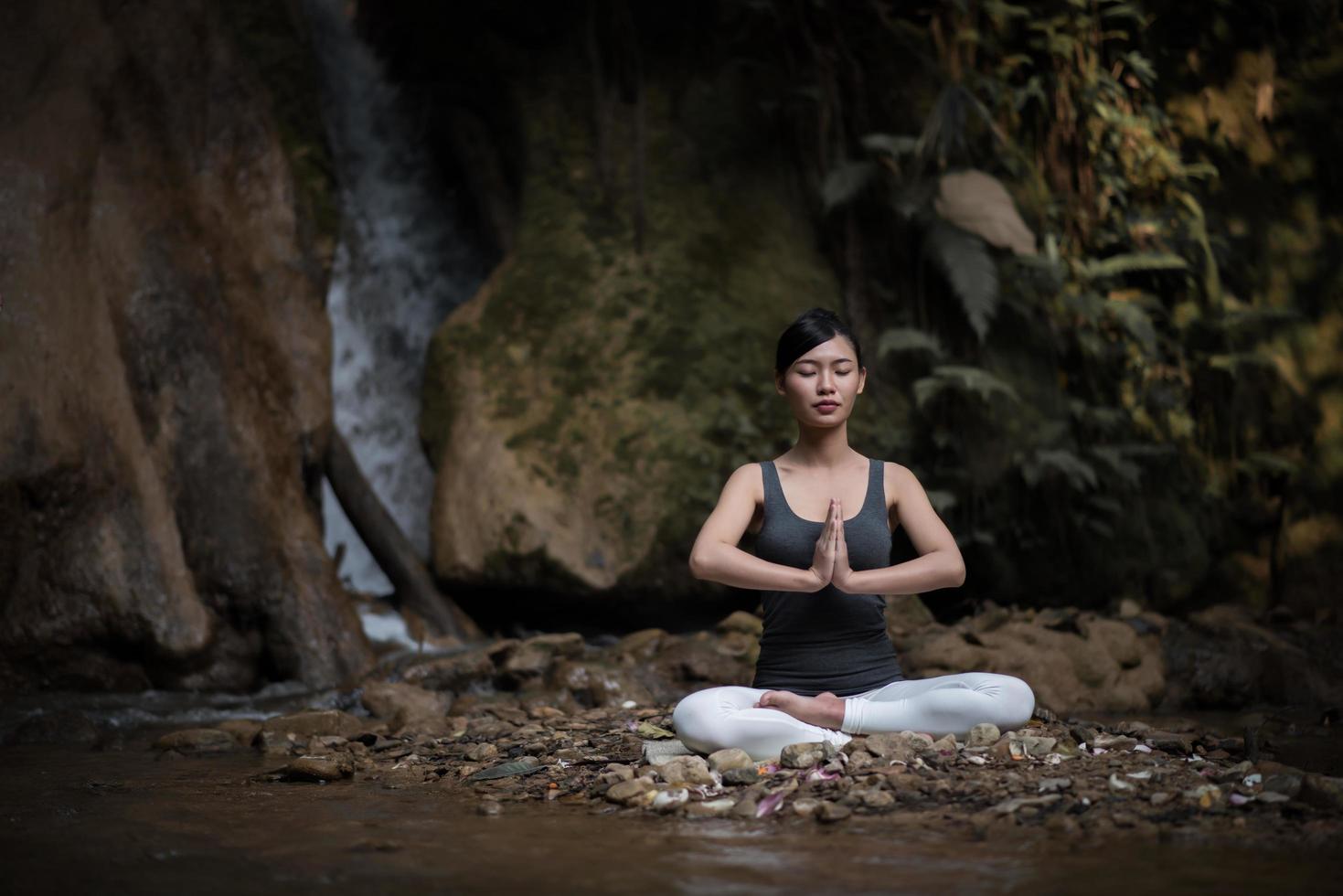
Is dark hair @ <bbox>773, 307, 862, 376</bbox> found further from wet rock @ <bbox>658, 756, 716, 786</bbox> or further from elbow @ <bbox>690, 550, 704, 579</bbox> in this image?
wet rock @ <bbox>658, 756, 716, 786</bbox>

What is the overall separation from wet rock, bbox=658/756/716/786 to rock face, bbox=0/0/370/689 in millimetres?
3667

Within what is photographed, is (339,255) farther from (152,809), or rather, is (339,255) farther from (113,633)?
(152,809)

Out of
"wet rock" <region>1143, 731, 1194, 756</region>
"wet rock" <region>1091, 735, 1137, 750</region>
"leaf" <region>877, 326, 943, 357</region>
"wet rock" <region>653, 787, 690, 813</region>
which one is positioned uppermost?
"leaf" <region>877, 326, 943, 357</region>

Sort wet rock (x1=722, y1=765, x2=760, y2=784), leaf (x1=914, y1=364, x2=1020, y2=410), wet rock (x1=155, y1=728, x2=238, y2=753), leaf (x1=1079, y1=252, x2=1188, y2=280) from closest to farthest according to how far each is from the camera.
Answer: wet rock (x1=722, y1=765, x2=760, y2=784) → wet rock (x1=155, y1=728, x2=238, y2=753) → leaf (x1=914, y1=364, x2=1020, y2=410) → leaf (x1=1079, y1=252, x2=1188, y2=280)

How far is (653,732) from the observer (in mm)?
4422

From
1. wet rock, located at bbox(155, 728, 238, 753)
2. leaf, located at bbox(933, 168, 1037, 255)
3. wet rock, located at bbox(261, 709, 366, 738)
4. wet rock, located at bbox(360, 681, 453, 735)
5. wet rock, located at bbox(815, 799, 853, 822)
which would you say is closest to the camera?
wet rock, located at bbox(815, 799, 853, 822)

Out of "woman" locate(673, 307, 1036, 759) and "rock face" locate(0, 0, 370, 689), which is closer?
"woman" locate(673, 307, 1036, 759)

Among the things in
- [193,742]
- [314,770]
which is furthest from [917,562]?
[193,742]

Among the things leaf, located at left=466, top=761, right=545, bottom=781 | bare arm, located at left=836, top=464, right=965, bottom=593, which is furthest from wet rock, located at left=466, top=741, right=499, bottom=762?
bare arm, located at left=836, top=464, right=965, bottom=593

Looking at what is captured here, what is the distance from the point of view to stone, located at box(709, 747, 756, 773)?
11.9 ft

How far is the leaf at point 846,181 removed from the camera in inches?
337

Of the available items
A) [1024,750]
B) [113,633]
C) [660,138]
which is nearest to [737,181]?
[660,138]

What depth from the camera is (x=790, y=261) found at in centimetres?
909

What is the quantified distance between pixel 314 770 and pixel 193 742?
3.70ft
